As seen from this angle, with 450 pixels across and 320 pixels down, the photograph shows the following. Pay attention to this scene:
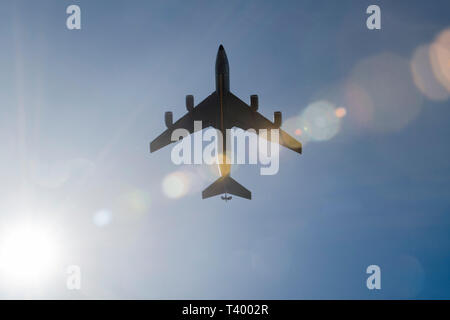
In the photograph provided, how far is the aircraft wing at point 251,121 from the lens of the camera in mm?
38469

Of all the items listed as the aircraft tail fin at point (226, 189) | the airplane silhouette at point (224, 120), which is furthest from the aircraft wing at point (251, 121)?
the aircraft tail fin at point (226, 189)

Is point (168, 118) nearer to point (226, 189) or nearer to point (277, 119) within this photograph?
point (226, 189)

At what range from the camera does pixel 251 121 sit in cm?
3922

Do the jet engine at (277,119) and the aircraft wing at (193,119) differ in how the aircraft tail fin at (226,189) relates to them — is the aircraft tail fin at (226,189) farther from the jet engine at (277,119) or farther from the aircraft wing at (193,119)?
the jet engine at (277,119)

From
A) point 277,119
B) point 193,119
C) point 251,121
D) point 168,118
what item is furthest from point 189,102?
point 277,119

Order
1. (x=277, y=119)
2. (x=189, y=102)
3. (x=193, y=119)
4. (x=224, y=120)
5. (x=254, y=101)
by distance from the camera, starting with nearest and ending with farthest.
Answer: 1. (x=189, y=102)
2. (x=254, y=101)
3. (x=277, y=119)
4. (x=224, y=120)
5. (x=193, y=119)

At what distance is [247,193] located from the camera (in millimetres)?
38562

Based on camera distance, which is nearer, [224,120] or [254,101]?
[254,101]

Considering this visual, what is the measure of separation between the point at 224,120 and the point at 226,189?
24.7 ft
